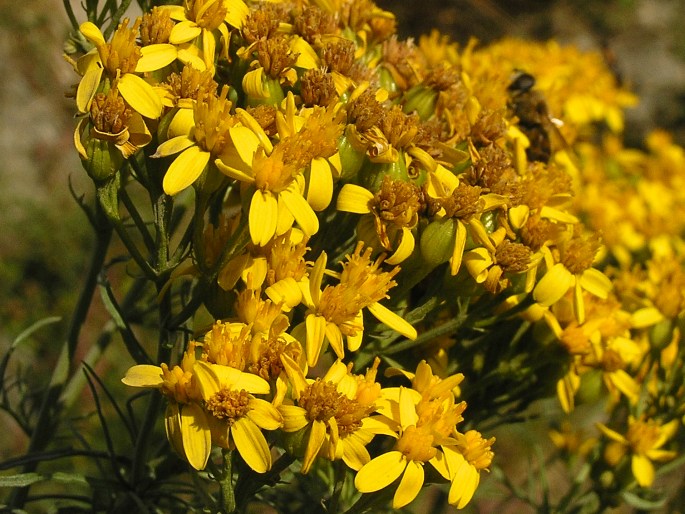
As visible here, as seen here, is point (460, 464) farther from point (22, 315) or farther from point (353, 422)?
point (22, 315)

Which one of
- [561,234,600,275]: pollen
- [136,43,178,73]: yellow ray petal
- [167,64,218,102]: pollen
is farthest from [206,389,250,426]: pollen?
[561,234,600,275]: pollen

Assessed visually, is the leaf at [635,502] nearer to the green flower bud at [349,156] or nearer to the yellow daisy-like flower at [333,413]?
the yellow daisy-like flower at [333,413]

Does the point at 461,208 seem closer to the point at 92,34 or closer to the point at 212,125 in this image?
the point at 212,125

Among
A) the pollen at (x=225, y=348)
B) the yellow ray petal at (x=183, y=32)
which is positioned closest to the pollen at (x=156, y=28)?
the yellow ray petal at (x=183, y=32)

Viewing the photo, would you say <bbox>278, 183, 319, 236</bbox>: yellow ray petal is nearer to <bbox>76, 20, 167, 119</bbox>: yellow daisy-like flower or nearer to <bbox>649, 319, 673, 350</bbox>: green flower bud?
<bbox>76, 20, 167, 119</bbox>: yellow daisy-like flower

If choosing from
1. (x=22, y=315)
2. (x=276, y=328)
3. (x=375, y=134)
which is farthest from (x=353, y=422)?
(x=22, y=315)

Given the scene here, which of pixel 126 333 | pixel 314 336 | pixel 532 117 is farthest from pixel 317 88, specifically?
pixel 532 117
